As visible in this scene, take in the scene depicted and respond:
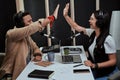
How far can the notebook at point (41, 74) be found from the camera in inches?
83.0

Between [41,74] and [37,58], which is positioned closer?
[41,74]

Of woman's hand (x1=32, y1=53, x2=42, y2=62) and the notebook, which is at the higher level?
woman's hand (x1=32, y1=53, x2=42, y2=62)

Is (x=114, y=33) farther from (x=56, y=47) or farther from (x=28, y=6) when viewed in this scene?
(x=28, y=6)

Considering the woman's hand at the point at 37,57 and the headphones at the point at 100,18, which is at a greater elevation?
the headphones at the point at 100,18

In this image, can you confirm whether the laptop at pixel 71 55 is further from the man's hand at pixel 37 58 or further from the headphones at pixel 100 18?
the headphones at pixel 100 18

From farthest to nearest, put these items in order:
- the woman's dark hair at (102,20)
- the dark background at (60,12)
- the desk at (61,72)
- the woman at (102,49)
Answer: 1. the dark background at (60,12)
2. the woman's dark hair at (102,20)
3. the woman at (102,49)
4. the desk at (61,72)

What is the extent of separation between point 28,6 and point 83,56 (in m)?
1.37

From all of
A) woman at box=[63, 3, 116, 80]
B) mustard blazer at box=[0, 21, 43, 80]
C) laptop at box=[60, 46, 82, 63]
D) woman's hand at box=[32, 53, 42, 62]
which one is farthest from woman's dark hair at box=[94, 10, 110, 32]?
woman's hand at box=[32, 53, 42, 62]

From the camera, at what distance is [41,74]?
2.16 meters

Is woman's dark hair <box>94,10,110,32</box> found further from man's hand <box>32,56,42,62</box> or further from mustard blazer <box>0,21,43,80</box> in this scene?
man's hand <box>32,56,42,62</box>

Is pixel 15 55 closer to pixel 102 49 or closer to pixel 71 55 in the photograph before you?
pixel 71 55

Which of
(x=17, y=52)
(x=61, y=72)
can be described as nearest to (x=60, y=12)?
(x=17, y=52)

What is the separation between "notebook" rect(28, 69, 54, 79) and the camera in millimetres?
2109

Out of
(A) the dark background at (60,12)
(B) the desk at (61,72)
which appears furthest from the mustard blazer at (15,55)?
(A) the dark background at (60,12)
